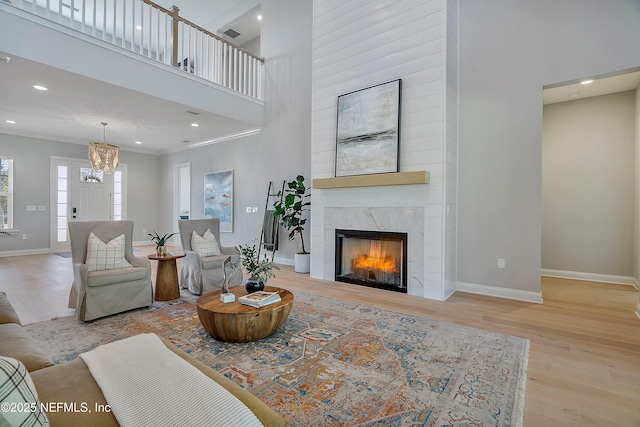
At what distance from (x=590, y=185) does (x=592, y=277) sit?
4.62ft

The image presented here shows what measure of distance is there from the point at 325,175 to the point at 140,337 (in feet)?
11.9

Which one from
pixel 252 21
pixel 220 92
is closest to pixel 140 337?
pixel 220 92

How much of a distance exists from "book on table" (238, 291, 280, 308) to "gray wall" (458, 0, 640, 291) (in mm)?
2792

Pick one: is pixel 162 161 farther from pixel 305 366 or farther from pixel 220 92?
pixel 305 366

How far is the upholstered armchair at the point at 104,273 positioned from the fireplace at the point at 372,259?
2.60 metres

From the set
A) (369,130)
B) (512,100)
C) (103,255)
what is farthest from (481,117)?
(103,255)

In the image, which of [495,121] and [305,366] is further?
[495,121]

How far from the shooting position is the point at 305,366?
2145 millimetres

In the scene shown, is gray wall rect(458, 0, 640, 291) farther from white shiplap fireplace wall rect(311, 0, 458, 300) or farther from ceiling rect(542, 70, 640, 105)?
ceiling rect(542, 70, 640, 105)

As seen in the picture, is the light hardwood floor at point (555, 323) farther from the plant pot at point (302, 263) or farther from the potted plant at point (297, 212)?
the potted plant at point (297, 212)

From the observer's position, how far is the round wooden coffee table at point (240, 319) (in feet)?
7.72

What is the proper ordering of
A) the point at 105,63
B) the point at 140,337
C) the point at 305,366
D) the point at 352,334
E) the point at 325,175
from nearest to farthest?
1. the point at 140,337
2. the point at 305,366
3. the point at 352,334
4. the point at 105,63
5. the point at 325,175

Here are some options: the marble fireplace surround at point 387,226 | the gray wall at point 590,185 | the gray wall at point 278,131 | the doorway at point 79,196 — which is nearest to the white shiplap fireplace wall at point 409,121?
the marble fireplace surround at point 387,226

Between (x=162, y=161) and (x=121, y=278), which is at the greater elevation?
(x=162, y=161)
